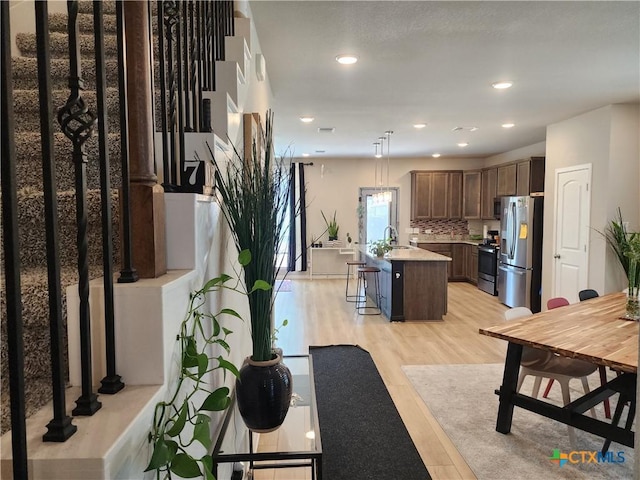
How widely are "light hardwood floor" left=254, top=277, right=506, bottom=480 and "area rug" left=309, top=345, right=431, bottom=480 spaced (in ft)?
0.32

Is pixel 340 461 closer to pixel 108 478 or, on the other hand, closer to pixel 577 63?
pixel 108 478

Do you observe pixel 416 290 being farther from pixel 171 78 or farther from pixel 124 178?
pixel 124 178

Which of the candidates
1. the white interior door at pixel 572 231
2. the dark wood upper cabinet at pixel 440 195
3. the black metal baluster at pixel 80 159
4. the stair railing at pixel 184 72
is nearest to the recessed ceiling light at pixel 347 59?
the stair railing at pixel 184 72

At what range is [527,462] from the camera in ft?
7.81

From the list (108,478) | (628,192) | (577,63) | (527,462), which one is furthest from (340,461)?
(628,192)

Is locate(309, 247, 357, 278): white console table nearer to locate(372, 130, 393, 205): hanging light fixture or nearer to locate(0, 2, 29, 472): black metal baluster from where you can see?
locate(372, 130, 393, 205): hanging light fixture

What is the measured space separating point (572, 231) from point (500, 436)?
3445 mm

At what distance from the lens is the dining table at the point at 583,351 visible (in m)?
2.09

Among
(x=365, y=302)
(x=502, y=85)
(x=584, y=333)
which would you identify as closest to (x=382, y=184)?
(x=365, y=302)

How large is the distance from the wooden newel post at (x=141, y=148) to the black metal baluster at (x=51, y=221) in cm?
26

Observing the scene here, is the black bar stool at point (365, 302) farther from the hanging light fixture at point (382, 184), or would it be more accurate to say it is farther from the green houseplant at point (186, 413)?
the green houseplant at point (186, 413)

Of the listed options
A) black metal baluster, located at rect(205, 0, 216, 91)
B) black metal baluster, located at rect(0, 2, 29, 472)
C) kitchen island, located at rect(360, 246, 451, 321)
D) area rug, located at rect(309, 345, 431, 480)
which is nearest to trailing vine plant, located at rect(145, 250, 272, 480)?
black metal baluster, located at rect(0, 2, 29, 472)

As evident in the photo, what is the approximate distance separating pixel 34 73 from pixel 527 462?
10.8 ft

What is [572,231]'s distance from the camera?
503cm
